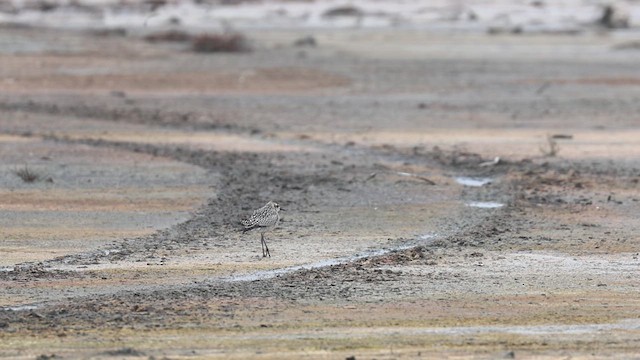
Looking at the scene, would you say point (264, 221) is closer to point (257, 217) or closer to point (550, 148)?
point (257, 217)

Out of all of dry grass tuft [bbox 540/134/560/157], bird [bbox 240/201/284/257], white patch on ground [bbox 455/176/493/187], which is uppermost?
bird [bbox 240/201/284/257]

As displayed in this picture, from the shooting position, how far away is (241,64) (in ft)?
113

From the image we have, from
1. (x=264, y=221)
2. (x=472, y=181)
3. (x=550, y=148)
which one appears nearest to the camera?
(x=264, y=221)

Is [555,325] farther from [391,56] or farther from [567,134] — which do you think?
[391,56]

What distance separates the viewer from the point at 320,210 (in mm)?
16672

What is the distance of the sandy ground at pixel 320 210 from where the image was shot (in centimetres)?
1074

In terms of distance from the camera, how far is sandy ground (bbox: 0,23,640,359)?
10.7 m

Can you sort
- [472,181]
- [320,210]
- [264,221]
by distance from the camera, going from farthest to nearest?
[472,181] → [320,210] → [264,221]

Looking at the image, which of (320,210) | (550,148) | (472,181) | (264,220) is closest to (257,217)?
(264,220)

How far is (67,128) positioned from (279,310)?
13488 millimetres

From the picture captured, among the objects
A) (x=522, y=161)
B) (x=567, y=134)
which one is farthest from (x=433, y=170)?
(x=567, y=134)

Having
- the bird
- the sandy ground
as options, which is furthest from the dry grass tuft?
the bird

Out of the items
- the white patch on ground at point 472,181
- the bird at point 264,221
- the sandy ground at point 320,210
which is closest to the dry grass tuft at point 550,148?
the sandy ground at point 320,210

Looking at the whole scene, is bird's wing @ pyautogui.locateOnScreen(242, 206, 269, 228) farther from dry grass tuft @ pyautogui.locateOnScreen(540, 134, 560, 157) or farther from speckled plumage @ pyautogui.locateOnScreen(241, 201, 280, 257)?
dry grass tuft @ pyautogui.locateOnScreen(540, 134, 560, 157)
